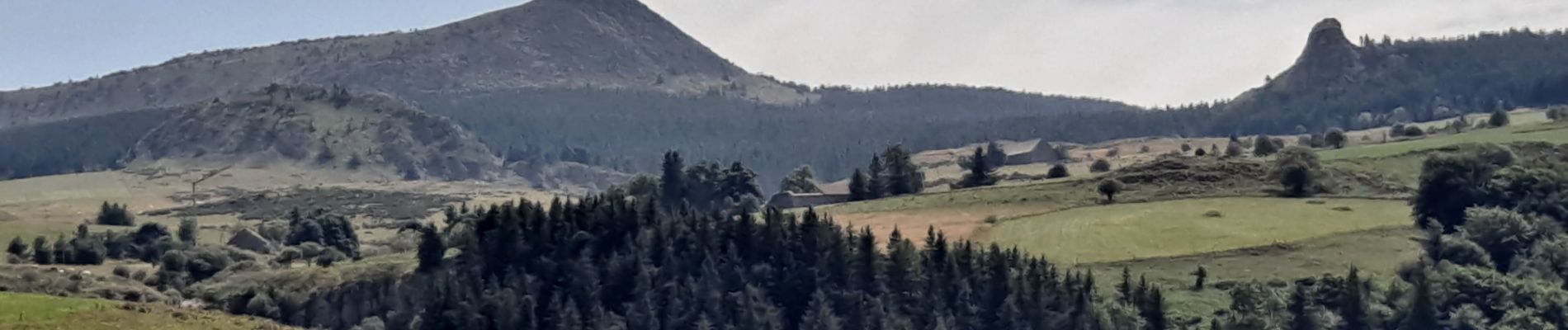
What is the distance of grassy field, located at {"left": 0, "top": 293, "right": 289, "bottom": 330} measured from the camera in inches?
3617

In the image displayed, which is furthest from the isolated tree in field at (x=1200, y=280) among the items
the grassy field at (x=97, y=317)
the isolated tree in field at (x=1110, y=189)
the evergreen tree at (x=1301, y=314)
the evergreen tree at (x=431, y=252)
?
the grassy field at (x=97, y=317)

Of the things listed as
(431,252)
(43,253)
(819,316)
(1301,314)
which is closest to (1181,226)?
(1301,314)

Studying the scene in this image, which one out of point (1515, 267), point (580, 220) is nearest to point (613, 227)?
point (580, 220)

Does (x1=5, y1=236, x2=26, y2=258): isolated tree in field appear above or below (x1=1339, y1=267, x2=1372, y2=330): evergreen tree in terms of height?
above

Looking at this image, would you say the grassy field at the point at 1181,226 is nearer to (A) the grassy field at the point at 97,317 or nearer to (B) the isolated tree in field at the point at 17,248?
(A) the grassy field at the point at 97,317

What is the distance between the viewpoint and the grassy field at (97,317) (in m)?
91.9

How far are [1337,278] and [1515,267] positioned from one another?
19.5 m

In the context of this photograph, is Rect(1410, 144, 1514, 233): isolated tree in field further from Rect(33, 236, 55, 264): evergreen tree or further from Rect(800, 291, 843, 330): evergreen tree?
Rect(33, 236, 55, 264): evergreen tree

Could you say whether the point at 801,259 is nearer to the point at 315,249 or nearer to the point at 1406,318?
the point at 1406,318

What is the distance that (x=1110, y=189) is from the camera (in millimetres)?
190375

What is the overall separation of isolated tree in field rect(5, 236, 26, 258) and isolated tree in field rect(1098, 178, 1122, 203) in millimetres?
99032

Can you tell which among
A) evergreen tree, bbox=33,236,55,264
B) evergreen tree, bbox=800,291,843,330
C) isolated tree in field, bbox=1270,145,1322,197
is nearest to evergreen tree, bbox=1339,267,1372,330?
evergreen tree, bbox=800,291,843,330

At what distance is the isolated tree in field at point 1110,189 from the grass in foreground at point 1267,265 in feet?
111

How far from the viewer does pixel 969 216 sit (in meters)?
186
